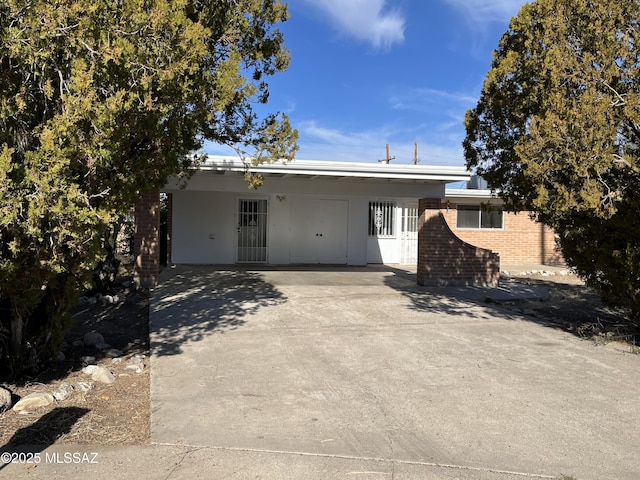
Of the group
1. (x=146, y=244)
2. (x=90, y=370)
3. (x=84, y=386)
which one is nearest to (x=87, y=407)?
(x=84, y=386)

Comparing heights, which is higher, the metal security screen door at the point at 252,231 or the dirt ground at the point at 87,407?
the metal security screen door at the point at 252,231

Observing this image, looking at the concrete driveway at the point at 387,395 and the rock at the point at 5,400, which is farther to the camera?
the rock at the point at 5,400

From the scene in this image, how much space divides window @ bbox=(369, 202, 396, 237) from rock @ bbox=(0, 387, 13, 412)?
14267 mm

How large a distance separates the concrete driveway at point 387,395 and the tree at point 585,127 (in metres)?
1.27

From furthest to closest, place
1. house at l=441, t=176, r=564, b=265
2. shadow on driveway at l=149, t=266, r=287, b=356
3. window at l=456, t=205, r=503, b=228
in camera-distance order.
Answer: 1. window at l=456, t=205, r=503, b=228
2. house at l=441, t=176, r=564, b=265
3. shadow on driveway at l=149, t=266, r=287, b=356

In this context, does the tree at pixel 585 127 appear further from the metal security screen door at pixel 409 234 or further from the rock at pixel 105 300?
the metal security screen door at pixel 409 234

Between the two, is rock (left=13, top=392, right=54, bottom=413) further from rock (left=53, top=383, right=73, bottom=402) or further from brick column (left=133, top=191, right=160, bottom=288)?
brick column (left=133, top=191, right=160, bottom=288)

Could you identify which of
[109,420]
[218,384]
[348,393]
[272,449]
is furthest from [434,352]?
[109,420]

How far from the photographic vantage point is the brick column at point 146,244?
11.2 metres

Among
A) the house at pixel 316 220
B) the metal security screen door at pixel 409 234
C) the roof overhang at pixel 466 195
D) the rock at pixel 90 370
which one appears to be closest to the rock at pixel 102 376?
the rock at pixel 90 370

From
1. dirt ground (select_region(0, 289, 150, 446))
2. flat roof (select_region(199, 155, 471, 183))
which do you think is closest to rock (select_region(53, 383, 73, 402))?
dirt ground (select_region(0, 289, 150, 446))

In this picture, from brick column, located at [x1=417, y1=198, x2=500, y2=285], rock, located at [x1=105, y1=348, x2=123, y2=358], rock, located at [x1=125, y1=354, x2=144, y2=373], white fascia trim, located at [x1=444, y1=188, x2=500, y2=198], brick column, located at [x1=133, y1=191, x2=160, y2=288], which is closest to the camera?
rock, located at [x1=125, y1=354, x2=144, y2=373]

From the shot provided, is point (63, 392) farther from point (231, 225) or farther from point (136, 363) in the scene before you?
point (231, 225)

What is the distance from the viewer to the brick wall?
65.8ft
